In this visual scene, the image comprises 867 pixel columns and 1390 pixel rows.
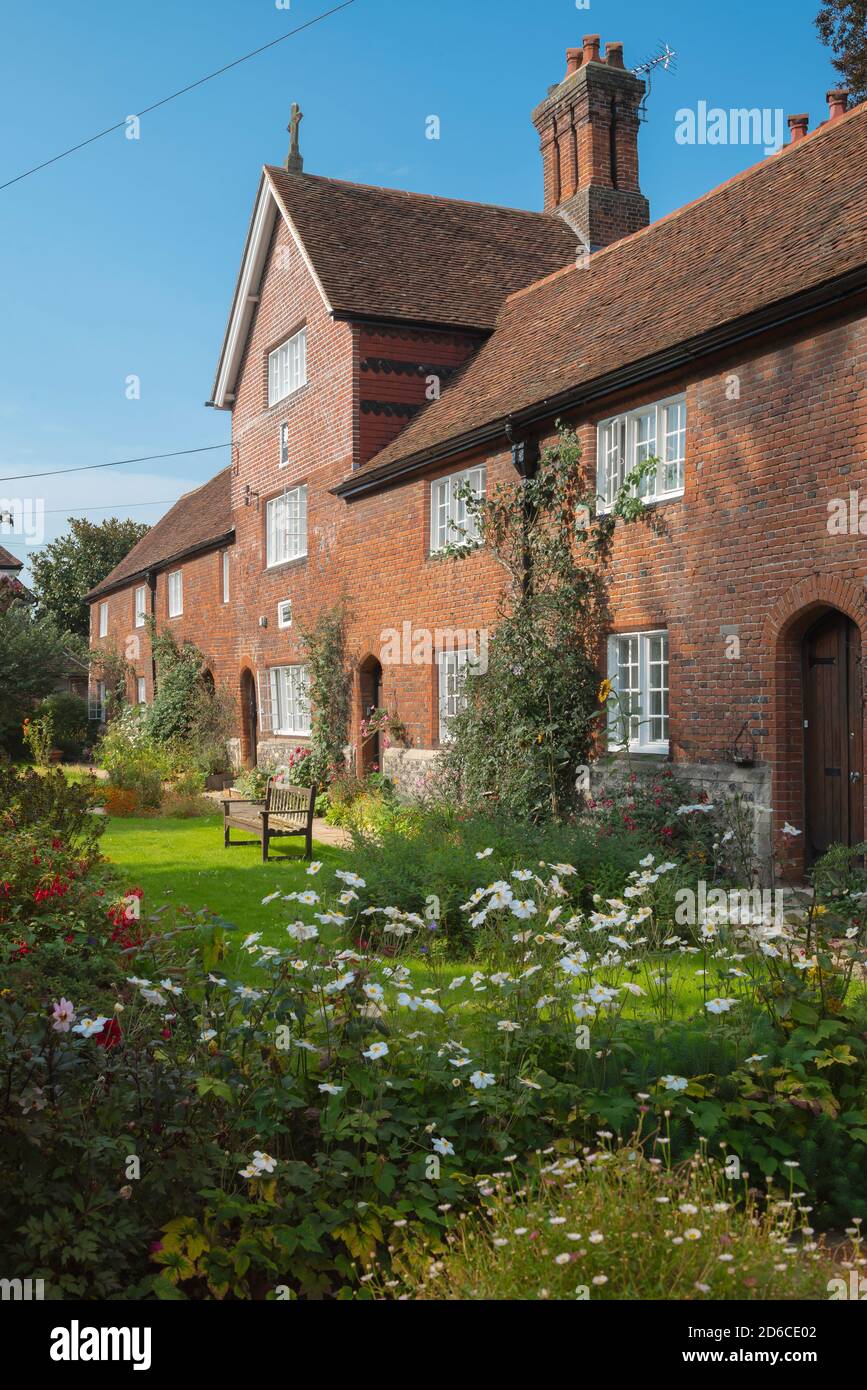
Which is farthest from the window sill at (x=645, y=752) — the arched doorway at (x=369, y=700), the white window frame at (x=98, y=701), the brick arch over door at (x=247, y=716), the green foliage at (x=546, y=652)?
the white window frame at (x=98, y=701)

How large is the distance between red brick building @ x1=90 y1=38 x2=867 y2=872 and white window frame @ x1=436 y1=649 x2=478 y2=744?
0.27ft

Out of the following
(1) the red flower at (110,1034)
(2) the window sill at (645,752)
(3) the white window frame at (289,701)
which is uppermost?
(3) the white window frame at (289,701)

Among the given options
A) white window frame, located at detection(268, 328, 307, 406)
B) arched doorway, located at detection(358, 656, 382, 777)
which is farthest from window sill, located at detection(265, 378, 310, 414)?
arched doorway, located at detection(358, 656, 382, 777)

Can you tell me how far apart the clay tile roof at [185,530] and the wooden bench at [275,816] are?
40.1 ft

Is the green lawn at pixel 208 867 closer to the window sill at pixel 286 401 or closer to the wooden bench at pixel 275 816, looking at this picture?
the wooden bench at pixel 275 816

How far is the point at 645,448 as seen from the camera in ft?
41.9

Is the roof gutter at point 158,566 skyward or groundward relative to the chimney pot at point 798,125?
groundward

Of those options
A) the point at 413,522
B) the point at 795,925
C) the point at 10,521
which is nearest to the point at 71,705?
the point at 10,521

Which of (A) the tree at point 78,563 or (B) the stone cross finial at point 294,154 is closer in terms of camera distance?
(B) the stone cross finial at point 294,154

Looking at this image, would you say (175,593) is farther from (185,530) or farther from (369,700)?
(369,700)

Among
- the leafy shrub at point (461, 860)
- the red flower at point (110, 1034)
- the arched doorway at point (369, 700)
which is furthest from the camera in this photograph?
the arched doorway at point (369, 700)

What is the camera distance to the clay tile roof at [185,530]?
29891mm

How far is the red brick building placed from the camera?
1028 cm

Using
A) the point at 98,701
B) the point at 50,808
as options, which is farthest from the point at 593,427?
the point at 98,701
